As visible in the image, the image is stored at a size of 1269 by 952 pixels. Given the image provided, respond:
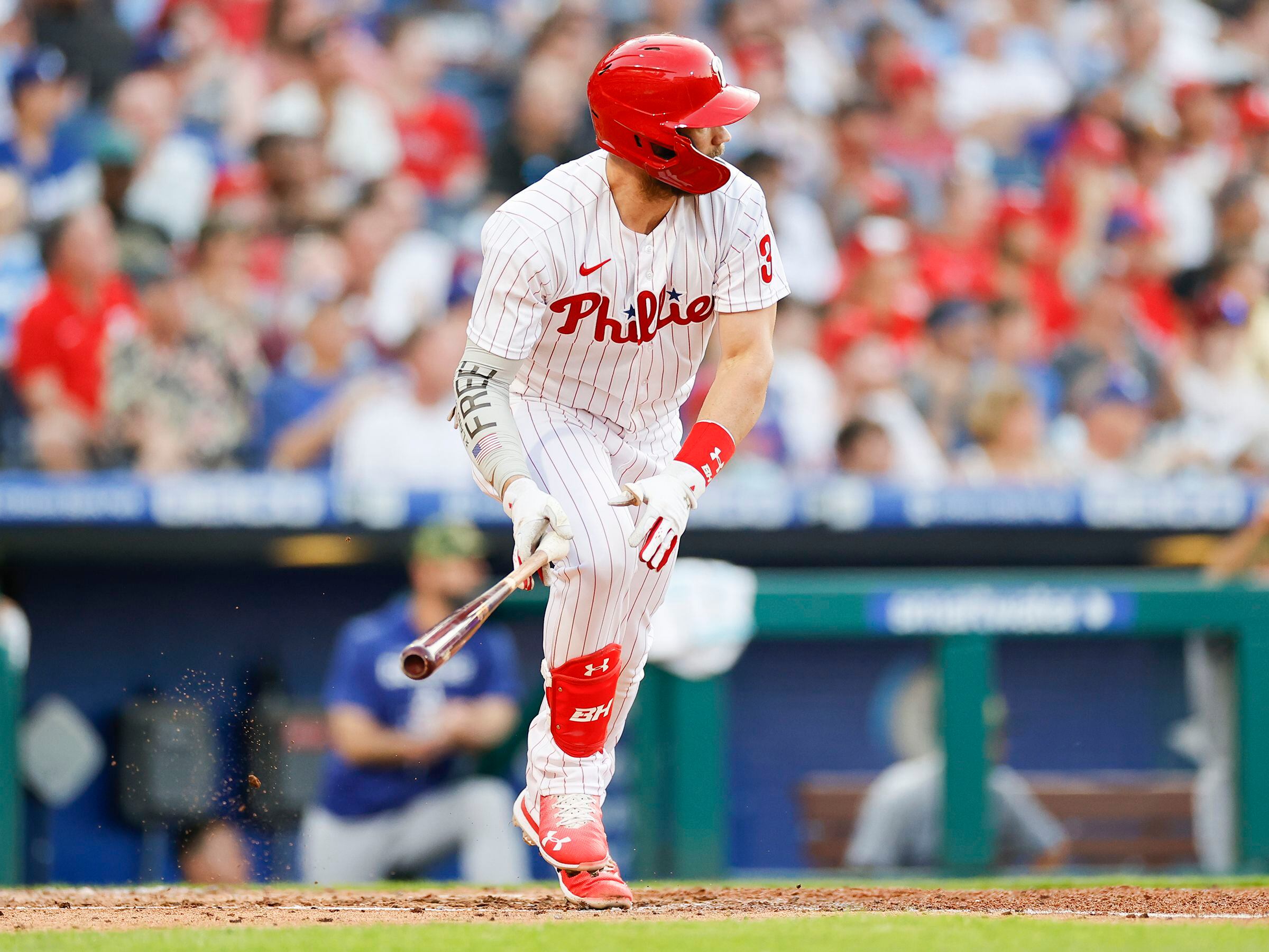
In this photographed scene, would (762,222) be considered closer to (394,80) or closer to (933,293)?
(933,293)

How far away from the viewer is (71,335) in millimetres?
Answer: 7137

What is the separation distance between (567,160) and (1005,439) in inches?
110

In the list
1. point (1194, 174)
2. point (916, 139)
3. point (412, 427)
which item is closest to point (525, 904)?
point (412, 427)

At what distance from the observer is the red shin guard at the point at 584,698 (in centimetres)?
375

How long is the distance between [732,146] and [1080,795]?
4505 millimetres

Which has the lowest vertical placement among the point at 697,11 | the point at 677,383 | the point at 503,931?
the point at 503,931

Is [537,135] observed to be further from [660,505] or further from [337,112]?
[660,505]

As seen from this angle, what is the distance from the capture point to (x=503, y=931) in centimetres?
325

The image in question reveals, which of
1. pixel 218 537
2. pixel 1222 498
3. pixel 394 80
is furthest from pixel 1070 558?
pixel 394 80

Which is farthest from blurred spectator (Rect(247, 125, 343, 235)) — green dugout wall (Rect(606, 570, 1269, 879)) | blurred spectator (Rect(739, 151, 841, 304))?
green dugout wall (Rect(606, 570, 1269, 879))

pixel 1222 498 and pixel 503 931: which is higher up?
pixel 1222 498

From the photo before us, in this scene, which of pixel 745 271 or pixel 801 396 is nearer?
pixel 745 271

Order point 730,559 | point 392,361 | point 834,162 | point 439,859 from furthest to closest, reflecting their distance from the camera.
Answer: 1. point 834,162
2. point 392,361
3. point 730,559
4. point 439,859

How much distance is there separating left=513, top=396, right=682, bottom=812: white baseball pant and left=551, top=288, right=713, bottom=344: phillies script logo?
9.2 inches
